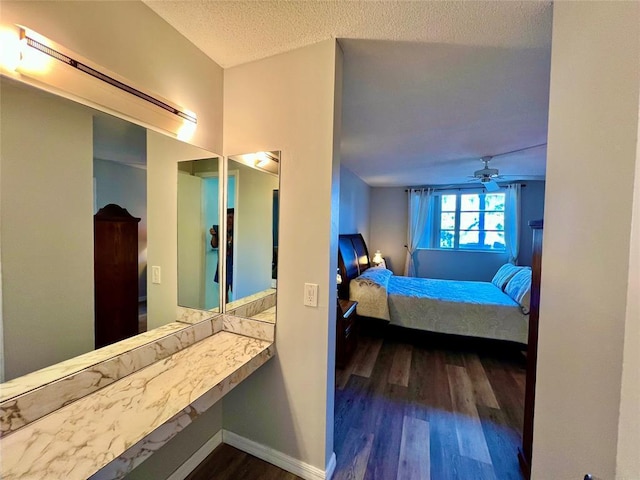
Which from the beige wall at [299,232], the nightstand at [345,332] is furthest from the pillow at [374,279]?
the beige wall at [299,232]

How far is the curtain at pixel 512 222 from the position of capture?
468cm

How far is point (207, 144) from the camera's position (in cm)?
151

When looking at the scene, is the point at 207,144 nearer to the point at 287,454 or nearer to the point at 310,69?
the point at 310,69

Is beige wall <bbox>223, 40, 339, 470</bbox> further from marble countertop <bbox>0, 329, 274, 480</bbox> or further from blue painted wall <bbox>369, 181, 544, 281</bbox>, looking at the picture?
blue painted wall <bbox>369, 181, 544, 281</bbox>

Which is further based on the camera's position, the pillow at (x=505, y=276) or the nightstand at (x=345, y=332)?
the pillow at (x=505, y=276)

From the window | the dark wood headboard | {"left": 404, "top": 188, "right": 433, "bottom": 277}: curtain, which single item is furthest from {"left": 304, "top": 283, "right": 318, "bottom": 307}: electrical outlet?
the window

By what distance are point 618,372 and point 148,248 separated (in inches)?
68.8

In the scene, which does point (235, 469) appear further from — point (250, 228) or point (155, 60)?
point (155, 60)

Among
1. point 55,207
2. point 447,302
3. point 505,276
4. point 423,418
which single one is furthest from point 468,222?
point 55,207

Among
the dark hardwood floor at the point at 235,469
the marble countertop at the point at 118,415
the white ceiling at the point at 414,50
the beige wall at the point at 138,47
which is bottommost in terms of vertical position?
the dark hardwood floor at the point at 235,469

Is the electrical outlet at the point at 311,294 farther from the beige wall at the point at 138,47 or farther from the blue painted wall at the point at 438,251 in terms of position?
the blue painted wall at the point at 438,251

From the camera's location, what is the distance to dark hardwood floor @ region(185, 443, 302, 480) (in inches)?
56.7

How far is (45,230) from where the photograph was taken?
88 cm

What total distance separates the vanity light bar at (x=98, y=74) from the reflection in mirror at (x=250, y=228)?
389 millimetres
